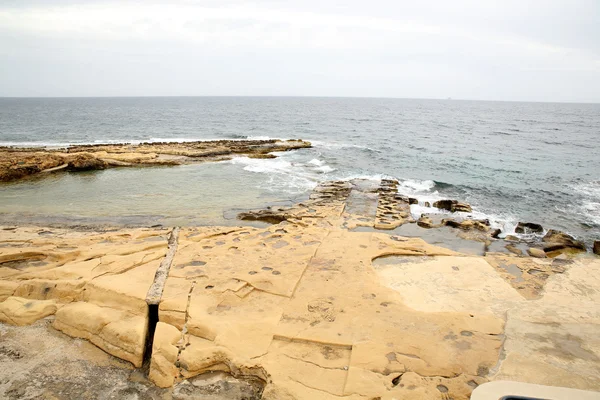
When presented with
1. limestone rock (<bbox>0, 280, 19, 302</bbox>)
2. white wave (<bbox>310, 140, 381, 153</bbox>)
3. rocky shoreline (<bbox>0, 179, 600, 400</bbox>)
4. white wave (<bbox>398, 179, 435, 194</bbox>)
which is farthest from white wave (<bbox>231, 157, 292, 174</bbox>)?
limestone rock (<bbox>0, 280, 19, 302</bbox>)

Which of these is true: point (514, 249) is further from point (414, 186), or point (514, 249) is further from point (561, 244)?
point (414, 186)

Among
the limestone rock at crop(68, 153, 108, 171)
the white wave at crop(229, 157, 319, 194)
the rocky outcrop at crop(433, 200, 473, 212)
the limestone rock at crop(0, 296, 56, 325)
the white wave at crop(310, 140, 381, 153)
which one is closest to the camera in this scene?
the limestone rock at crop(0, 296, 56, 325)

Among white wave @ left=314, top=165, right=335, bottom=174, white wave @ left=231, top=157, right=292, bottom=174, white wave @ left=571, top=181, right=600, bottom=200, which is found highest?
white wave @ left=231, top=157, right=292, bottom=174

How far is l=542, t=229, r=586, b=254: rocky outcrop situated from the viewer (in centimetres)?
1275

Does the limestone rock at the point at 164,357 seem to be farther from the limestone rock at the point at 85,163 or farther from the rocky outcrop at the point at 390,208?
the limestone rock at the point at 85,163

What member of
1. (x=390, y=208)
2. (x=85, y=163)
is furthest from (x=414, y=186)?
(x=85, y=163)

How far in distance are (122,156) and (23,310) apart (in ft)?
70.1

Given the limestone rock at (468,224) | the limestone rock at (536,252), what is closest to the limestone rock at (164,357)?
the limestone rock at (536,252)

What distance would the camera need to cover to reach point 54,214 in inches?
588

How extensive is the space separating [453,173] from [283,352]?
23.1 metres

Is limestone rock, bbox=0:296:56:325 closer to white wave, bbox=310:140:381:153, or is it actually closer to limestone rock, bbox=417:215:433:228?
limestone rock, bbox=417:215:433:228

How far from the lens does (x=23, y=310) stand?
6.73 meters

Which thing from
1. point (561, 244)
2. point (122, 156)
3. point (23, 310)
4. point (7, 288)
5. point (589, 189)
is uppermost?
point (122, 156)

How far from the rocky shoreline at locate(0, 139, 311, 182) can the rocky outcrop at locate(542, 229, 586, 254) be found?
66.6 ft
